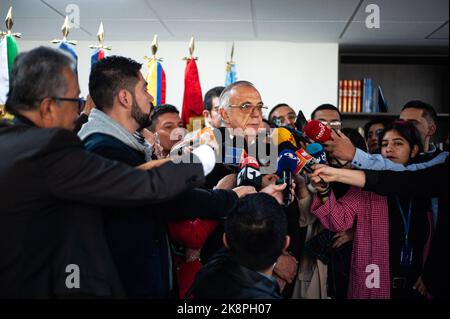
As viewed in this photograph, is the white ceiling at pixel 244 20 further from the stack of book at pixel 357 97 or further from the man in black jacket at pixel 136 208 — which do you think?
the man in black jacket at pixel 136 208

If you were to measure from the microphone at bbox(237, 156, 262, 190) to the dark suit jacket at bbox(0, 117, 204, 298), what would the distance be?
36 cm

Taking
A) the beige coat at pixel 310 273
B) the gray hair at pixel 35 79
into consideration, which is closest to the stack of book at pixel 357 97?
the beige coat at pixel 310 273

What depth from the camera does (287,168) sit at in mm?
1702

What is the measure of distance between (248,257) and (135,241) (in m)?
0.33

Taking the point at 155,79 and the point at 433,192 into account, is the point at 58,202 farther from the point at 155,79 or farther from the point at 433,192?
the point at 155,79

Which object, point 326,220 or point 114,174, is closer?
point 114,174

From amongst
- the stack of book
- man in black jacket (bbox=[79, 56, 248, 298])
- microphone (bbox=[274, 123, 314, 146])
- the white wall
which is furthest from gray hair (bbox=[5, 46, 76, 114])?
the stack of book

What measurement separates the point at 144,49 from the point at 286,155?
381cm

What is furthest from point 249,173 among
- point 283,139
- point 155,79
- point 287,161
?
point 155,79

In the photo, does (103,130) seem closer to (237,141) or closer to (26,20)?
(237,141)

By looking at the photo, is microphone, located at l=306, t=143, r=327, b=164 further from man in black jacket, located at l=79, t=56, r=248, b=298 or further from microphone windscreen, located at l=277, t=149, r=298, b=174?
man in black jacket, located at l=79, t=56, r=248, b=298

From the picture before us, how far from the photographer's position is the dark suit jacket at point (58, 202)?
3.77 ft
